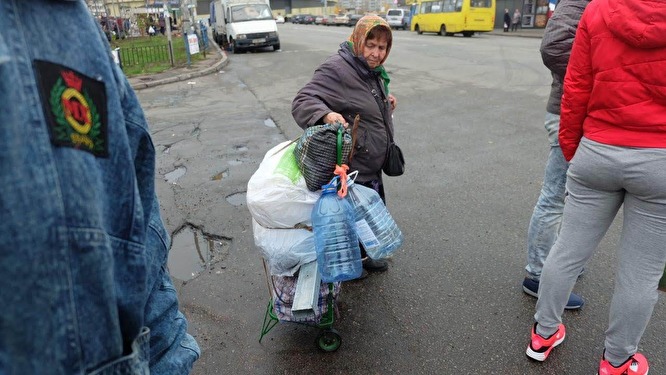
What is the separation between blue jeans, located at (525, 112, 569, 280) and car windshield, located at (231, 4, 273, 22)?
20.0m

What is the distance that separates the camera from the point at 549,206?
2.91 metres

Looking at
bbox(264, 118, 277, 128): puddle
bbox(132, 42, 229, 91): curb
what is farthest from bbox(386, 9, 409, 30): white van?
bbox(264, 118, 277, 128): puddle

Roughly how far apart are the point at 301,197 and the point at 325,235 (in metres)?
0.25

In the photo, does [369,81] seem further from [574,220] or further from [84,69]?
[84,69]

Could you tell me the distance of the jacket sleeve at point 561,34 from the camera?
2.46 meters

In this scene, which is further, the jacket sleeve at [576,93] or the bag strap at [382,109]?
the bag strap at [382,109]

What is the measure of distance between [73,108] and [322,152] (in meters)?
1.76

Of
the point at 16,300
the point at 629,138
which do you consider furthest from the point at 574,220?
the point at 16,300

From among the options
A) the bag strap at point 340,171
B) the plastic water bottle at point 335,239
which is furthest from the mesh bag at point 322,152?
the plastic water bottle at point 335,239

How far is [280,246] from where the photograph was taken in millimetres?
2449

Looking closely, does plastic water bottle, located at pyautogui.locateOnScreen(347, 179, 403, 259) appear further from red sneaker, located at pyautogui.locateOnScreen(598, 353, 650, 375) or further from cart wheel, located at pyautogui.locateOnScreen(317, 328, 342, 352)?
red sneaker, located at pyautogui.locateOnScreen(598, 353, 650, 375)

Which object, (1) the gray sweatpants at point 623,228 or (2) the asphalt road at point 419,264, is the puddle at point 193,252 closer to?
(2) the asphalt road at point 419,264

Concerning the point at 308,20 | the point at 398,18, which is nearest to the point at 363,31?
the point at 398,18

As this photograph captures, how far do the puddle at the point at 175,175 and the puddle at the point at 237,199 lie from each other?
87 centimetres
